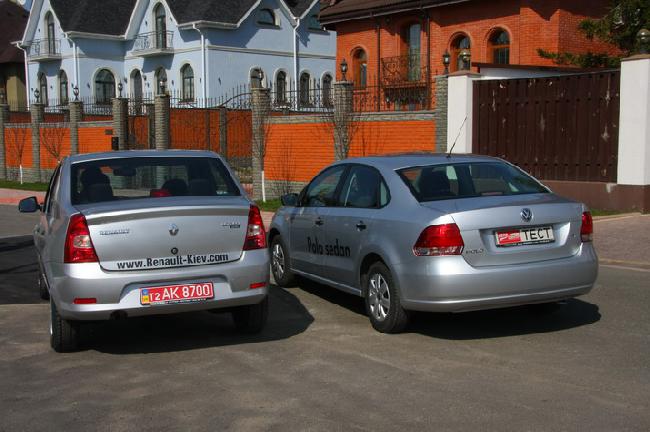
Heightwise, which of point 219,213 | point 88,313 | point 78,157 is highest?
point 78,157

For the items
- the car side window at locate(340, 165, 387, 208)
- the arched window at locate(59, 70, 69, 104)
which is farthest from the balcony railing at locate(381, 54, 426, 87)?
the arched window at locate(59, 70, 69, 104)

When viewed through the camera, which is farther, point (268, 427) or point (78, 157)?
point (78, 157)

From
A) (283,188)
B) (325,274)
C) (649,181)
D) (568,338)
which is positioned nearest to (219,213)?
(325,274)

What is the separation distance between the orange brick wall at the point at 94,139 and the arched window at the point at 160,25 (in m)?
12.4

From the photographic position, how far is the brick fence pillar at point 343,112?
21.1 metres

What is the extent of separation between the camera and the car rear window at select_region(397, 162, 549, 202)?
7270 mm

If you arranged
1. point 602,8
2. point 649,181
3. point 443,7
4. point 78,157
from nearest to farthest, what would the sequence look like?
point 78,157
point 649,181
point 602,8
point 443,7

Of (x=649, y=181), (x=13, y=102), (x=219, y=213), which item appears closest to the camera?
(x=219, y=213)

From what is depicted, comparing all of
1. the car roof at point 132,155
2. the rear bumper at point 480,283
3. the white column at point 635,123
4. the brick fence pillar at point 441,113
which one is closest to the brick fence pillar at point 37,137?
the brick fence pillar at point 441,113

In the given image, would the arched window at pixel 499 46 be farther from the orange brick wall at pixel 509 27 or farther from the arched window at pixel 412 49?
the arched window at pixel 412 49

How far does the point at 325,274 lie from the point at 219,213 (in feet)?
6.79

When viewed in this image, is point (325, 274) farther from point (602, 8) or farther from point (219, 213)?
point (602, 8)

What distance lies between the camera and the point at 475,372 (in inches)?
238

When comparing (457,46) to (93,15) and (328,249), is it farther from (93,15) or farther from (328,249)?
(93,15)
